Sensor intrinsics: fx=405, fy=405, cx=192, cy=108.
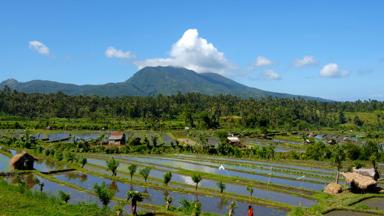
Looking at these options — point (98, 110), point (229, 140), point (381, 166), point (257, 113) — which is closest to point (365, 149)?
point (381, 166)

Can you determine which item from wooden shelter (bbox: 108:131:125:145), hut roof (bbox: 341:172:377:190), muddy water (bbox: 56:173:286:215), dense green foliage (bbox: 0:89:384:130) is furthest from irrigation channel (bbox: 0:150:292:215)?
dense green foliage (bbox: 0:89:384:130)

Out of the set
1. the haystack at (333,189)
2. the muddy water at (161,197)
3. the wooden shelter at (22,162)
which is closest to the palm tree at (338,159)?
the haystack at (333,189)

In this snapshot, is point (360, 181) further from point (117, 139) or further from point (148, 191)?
point (117, 139)

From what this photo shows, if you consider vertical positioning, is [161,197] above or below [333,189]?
below

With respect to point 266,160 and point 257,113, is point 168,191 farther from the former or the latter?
point 257,113

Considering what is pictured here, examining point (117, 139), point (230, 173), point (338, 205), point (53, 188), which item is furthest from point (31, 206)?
point (117, 139)

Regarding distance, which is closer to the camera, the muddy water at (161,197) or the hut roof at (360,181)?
the muddy water at (161,197)

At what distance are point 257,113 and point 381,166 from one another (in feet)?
273

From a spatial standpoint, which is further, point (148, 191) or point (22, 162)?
point (22, 162)

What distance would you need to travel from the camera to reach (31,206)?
19719mm

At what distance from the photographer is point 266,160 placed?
2552 inches

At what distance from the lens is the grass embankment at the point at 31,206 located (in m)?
18.5

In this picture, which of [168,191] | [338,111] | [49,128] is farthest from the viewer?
[338,111]

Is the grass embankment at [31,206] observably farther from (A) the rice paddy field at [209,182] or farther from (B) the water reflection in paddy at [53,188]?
(B) the water reflection in paddy at [53,188]
